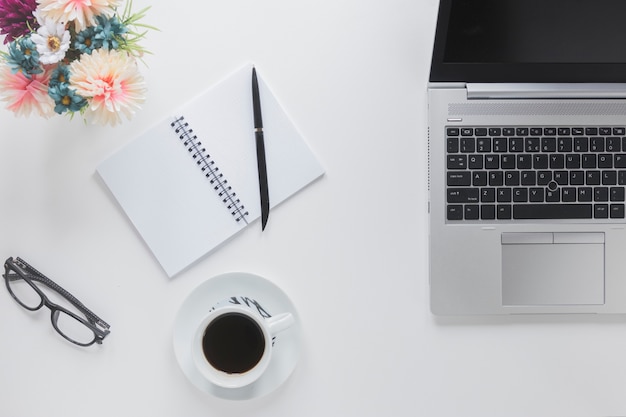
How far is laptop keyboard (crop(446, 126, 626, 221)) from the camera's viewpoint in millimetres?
769

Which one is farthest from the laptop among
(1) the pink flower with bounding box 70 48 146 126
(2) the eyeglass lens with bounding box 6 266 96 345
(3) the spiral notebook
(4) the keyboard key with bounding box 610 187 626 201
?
(2) the eyeglass lens with bounding box 6 266 96 345

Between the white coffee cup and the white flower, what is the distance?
350mm

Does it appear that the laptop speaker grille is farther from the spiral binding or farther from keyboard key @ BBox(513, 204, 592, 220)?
the spiral binding

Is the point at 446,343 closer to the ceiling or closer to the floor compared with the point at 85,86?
closer to the floor

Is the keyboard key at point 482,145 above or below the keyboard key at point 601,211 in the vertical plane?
above

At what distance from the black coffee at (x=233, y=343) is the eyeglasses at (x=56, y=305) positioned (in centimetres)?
16

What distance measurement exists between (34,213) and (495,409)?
27.4 inches

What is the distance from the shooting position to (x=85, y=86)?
0.65 meters

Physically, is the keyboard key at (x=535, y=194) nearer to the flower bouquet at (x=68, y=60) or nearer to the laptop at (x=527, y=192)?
the laptop at (x=527, y=192)

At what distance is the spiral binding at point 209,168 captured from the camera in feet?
2.64

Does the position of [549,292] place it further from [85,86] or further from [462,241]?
[85,86]

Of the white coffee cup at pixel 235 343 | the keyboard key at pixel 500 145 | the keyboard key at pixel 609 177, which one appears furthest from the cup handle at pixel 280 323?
the keyboard key at pixel 609 177

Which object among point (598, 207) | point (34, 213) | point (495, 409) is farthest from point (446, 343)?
point (34, 213)

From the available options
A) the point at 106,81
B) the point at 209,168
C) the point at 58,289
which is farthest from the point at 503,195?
the point at 58,289
